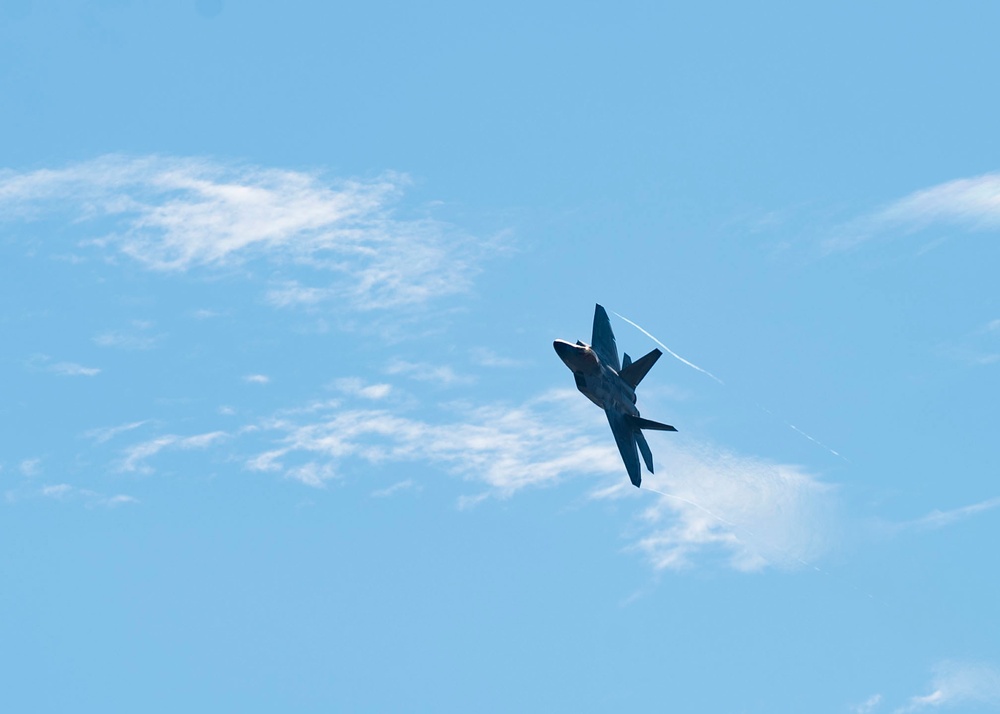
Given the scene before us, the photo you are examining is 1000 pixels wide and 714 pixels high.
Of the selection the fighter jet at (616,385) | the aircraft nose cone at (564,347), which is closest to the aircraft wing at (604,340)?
the fighter jet at (616,385)

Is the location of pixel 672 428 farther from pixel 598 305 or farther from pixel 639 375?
pixel 598 305

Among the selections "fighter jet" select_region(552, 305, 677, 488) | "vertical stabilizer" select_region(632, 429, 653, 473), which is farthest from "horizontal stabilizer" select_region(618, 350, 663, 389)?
"vertical stabilizer" select_region(632, 429, 653, 473)

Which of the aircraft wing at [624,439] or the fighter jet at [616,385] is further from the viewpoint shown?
the aircraft wing at [624,439]

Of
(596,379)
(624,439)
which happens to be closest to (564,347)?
(596,379)

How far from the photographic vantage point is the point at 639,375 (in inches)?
5817

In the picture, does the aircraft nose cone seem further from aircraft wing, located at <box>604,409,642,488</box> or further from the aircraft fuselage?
aircraft wing, located at <box>604,409,642,488</box>

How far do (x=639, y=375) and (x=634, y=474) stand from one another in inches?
360

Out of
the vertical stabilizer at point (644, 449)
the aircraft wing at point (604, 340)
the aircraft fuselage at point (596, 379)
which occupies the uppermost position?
the aircraft wing at point (604, 340)

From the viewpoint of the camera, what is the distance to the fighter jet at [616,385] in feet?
473

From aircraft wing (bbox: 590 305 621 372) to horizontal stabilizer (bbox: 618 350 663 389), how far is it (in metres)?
1.78

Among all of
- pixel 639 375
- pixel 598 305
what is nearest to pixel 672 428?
pixel 639 375

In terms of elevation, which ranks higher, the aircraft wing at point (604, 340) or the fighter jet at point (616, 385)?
the aircraft wing at point (604, 340)

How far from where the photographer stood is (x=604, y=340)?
151 m

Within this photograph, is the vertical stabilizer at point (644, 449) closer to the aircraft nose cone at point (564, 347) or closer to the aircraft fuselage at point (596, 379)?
the aircraft fuselage at point (596, 379)
